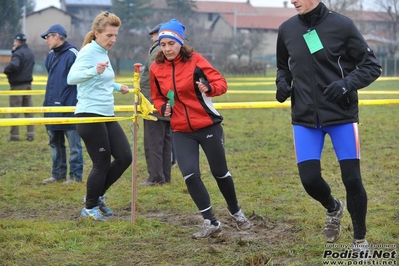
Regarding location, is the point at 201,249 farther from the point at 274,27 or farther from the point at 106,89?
the point at 274,27

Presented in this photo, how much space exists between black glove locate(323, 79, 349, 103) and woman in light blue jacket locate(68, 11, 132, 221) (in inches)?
89.4

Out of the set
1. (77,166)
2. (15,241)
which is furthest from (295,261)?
(77,166)

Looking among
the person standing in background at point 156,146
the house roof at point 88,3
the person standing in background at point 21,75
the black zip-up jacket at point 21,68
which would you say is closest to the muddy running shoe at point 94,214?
the person standing in background at point 156,146

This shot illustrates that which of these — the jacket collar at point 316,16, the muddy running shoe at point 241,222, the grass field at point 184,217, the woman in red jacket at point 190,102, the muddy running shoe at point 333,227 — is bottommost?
the grass field at point 184,217

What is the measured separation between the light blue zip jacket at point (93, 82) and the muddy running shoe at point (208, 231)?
5.14 feet

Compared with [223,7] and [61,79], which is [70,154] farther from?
[223,7]

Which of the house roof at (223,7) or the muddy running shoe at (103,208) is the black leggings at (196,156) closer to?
the muddy running shoe at (103,208)

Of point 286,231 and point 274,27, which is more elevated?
point 274,27

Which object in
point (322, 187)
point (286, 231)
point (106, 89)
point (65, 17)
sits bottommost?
point (286, 231)

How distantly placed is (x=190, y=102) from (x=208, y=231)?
3.62 ft

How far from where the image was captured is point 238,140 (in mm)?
A: 12609

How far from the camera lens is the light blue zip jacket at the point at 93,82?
6.38 m

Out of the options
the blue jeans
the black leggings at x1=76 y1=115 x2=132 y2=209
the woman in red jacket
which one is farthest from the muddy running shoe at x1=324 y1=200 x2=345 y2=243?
the blue jeans

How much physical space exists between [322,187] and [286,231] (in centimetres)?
90
